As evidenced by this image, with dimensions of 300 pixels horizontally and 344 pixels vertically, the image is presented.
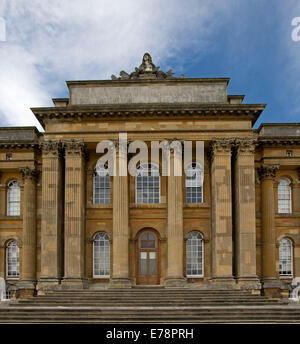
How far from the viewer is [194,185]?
30.2 meters

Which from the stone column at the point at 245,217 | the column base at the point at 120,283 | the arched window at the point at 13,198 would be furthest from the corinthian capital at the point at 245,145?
the arched window at the point at 13,198

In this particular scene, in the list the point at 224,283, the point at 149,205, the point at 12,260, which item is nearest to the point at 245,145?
the point at 149,205

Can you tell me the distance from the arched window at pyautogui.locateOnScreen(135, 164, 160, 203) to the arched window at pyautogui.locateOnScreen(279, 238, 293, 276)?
888cm

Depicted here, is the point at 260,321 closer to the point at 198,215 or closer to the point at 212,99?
the point at 198,215

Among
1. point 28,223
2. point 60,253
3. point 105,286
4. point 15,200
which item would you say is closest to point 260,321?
point 105,286

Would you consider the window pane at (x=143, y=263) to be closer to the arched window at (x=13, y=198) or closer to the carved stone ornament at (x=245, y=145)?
the carved stone ornament at (x=245, y=145)

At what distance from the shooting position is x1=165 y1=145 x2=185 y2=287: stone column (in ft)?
90.7

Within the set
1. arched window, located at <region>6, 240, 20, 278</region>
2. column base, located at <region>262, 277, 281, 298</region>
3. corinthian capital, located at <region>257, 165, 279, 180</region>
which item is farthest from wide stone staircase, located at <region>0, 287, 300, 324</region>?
corinthian capital, located at <region>257, 165, 279, 180</region>

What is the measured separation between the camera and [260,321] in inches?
834

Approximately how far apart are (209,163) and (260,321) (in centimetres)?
1139

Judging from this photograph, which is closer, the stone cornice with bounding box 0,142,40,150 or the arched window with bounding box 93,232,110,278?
the arched window with bounding box 93,232,110,278

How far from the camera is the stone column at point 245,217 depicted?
27.7 metres

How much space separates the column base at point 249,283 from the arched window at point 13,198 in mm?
15144

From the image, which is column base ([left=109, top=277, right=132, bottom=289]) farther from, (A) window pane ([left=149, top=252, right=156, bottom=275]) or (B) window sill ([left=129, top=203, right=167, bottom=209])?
(B) window sill ([left=129, top=203, right=167, bottom=209])
